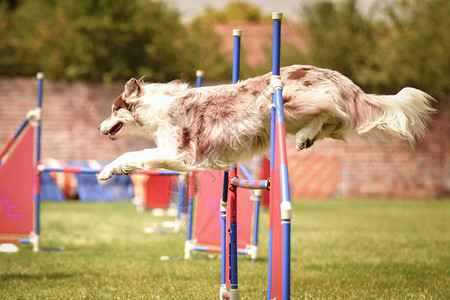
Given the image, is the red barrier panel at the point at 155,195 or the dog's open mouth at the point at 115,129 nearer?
the dog's open mouth at the point at 115,129

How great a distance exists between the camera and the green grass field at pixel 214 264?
5621mm

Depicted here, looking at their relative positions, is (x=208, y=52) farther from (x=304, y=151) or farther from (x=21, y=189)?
(x=21, y=189)

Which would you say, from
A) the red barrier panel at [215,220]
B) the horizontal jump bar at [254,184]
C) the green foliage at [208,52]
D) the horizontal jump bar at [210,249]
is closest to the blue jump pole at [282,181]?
the horizontal jump bar at [254,184]

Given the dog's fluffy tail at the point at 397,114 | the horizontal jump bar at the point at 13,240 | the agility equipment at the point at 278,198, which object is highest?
the dog's fluffy tail at the point at 397,114

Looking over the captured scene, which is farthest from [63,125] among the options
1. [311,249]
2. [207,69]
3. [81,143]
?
[311,249]

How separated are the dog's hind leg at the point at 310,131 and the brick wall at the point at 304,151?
1414 centimetres

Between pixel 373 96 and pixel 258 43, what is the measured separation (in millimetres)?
24483

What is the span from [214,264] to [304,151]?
39.6 feet

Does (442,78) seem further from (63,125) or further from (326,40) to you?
(63,125)

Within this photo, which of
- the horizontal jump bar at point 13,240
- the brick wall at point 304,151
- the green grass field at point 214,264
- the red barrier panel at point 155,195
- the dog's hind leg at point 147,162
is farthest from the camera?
the brick wall at point 304,151

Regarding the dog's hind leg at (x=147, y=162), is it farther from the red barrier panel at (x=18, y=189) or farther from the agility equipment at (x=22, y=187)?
the red barrier panel at (x=18, y=189)

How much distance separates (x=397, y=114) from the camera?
391 centimetres

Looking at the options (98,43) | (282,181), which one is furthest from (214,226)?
(98,43)

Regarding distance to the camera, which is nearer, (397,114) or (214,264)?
(397,114)
